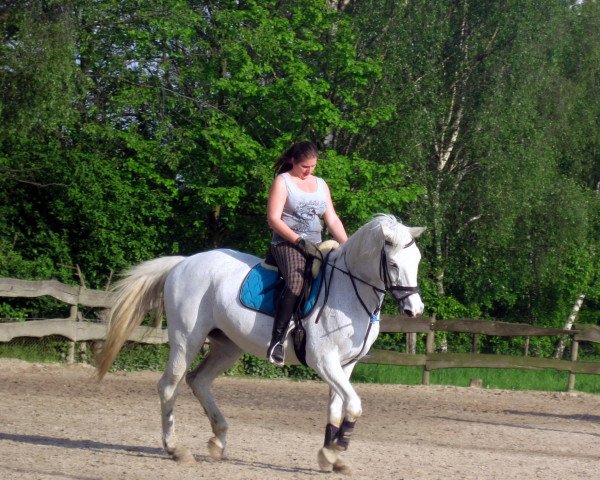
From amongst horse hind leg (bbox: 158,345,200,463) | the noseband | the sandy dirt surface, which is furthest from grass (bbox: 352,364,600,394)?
the noseband

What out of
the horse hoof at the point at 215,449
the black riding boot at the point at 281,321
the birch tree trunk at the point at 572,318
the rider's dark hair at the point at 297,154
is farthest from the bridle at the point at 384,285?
the birch tree trunk at the point at 572,318

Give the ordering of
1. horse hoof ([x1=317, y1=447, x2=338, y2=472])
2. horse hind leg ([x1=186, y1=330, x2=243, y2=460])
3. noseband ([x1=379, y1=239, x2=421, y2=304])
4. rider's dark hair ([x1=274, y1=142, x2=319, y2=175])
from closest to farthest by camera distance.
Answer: noseband ([x1=379, y1=239, x2=421, y2=304])
horse hoof ([x1=317, y1=447, x2=338, y2=472])
rider's dark hair ([x1=274, y1=142, x2=319, y2=175])
horse hind leg ([x1=186, y1=330, x2=243, y2=460])

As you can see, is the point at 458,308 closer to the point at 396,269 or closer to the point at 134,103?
the point at 134,103

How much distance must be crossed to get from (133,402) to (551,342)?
85.6 feet

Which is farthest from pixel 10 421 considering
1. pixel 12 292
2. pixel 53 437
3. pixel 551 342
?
pixel 551 342

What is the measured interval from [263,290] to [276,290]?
0.40 ft

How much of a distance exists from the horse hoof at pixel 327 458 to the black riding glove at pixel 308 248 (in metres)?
1.50

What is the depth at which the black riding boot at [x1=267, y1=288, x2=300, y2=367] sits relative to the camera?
7836 millimetres

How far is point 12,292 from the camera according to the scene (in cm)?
1592

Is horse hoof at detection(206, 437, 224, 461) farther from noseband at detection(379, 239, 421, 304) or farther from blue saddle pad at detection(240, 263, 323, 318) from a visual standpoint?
noseband at detection(379, 239, 421, 304)

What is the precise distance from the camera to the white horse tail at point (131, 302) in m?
8.84

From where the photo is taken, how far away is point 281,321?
25.7 feet

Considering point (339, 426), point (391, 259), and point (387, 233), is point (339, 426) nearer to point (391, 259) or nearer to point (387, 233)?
point (391, 259)

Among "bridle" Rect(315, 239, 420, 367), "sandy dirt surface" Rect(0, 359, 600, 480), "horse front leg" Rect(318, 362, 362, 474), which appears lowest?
"sandy dirt surface" Rect(0, 359, 600, 480)
